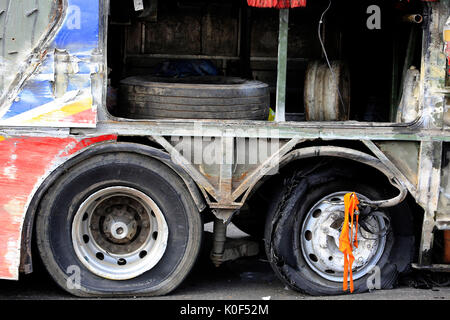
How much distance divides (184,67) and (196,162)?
1478 millimetres

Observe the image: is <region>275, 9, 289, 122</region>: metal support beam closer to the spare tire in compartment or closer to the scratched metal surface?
the spare tire in compartment

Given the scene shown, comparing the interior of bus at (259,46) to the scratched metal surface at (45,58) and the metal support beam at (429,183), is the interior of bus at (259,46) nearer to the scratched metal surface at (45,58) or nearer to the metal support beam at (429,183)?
the metal support beam at (429,183)

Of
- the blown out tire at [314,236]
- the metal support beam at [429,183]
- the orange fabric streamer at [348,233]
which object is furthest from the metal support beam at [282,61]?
the metal support beam at [429,183]

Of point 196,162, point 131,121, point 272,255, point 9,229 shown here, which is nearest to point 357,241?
point 272,255

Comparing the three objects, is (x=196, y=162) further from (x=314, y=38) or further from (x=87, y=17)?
(x=314, y=38)

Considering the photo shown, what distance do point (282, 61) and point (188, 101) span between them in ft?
2.65

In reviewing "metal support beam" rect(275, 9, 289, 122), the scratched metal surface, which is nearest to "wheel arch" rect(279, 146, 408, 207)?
"metal support beam" rect(275, 9, 289, 122)

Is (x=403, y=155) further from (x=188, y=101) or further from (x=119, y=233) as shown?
(x=119, y=233)

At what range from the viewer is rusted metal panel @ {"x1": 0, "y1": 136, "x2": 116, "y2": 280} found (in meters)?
5.46

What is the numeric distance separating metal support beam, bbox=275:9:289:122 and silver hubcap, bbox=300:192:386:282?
0.79m

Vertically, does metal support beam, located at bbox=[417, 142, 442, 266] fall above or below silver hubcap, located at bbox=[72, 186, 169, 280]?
above

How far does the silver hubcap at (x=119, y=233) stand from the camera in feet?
18.9

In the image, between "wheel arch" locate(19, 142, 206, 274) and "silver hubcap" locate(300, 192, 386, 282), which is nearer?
"wheel arch" locate(19, 142, 206, 274)

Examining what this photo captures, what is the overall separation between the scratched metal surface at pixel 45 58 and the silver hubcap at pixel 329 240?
2.04 meters
